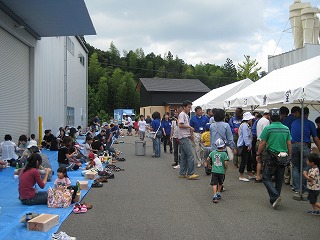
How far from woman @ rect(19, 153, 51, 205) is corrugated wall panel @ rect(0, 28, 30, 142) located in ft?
24.5

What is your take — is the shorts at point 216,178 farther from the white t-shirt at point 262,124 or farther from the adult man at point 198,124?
the adult man at point 198,124

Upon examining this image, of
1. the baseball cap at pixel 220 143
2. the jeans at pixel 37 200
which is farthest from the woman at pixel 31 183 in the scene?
the baseball cap at pixel 220 143

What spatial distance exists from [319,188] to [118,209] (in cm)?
359

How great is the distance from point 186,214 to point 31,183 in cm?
300

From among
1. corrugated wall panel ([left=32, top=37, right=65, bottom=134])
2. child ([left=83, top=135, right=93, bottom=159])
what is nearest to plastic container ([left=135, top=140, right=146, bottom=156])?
child ([left=83, top=135, right=93, bottom=159])

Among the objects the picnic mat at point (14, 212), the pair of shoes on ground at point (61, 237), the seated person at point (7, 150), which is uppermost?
the seated person at point (7, 150)

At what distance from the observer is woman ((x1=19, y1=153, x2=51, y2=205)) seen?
253 inches

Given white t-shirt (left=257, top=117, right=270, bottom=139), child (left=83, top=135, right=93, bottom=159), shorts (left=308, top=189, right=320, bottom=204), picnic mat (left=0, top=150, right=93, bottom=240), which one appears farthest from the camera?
child (left=83, top=135, right=93, bottom=159)

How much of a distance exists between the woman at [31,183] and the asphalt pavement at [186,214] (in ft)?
3.17

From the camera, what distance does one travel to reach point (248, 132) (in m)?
9.27

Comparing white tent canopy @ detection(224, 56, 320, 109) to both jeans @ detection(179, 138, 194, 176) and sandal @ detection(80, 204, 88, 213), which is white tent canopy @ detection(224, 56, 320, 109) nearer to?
jeans @ detection(179, 138, 194, 176)

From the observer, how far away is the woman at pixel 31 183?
6418 millimetres

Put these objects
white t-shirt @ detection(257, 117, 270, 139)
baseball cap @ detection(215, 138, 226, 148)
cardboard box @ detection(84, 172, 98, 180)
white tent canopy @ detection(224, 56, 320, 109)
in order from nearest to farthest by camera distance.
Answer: white tent canopy @ detection(224, 56, 320, 109) → baseball cap @ detection(215, 138, 226, 148) → white t-shirt @ detection(257, 117, 270, 139) → cardboard box @ detection(84, 172, 98, 180)

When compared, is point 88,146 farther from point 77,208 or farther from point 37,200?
point 77,208
